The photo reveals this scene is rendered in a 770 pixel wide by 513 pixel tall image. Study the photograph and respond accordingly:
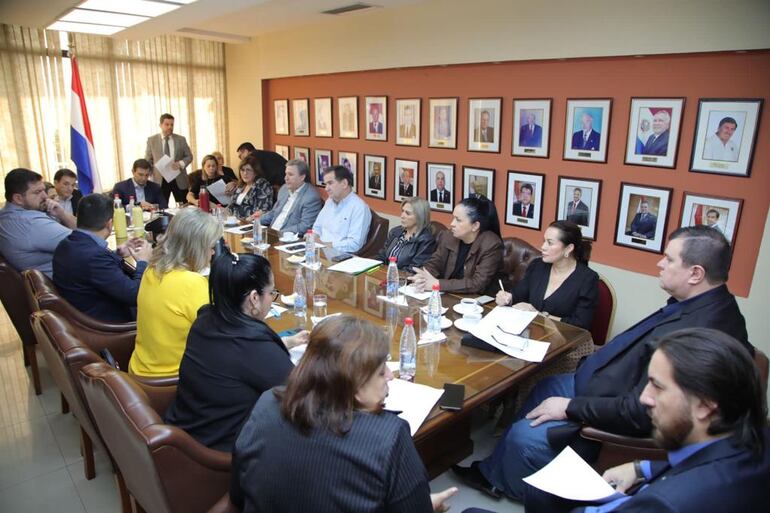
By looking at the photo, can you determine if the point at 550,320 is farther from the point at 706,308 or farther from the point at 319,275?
the point at 319,275

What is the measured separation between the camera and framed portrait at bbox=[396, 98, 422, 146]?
17.0ft

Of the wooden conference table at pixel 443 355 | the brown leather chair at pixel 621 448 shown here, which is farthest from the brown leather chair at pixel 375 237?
the brown leather chair at pixel 621 448

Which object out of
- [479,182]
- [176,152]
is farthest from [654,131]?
[176,152]

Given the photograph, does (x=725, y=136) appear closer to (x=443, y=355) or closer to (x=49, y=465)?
(x=443, y=355)

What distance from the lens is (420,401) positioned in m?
1.81

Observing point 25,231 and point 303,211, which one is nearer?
point 25,231

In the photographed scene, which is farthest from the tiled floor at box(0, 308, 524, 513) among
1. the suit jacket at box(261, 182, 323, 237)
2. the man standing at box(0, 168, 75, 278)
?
the suit jacket at box(261, 182, 323, 237)

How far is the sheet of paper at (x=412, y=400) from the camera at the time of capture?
1.71 meters

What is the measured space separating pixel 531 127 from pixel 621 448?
117 inches

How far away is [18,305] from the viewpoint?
10.3ft

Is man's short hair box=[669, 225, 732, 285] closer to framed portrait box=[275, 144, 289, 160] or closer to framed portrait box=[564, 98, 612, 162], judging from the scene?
framed portrait box=[564, 98, 612, 162]

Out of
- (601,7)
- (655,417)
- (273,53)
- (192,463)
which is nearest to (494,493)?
(655,417)

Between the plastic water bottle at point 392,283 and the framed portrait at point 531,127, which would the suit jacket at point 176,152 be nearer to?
the framed portrait at point 531,127

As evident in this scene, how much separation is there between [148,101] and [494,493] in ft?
22.6
